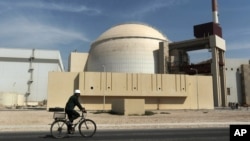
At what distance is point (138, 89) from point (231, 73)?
39921 mm

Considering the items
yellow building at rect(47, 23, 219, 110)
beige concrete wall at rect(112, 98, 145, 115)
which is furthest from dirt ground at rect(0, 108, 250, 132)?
yellow building at rect(47, 23, 219, 110)

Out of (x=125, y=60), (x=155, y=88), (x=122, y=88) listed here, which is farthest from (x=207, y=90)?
(x=125, y=60)

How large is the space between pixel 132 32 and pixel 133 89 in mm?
30181

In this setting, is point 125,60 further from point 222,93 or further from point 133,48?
point 222,93

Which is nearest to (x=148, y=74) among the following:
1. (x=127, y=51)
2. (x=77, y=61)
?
(x=127, y=51)

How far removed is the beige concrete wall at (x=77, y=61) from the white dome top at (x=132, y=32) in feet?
29.5

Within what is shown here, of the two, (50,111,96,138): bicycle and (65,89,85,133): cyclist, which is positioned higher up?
(65,89,85,133): cyclist

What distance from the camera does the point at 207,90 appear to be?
6356 centimetres

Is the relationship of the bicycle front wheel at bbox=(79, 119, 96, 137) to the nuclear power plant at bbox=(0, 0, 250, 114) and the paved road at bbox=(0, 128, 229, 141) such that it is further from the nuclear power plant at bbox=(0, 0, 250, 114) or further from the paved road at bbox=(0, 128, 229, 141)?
the nuclear power plant at bbox=(0, 0, 250, 114)

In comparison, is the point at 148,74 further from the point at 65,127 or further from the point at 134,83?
the point at 65,127

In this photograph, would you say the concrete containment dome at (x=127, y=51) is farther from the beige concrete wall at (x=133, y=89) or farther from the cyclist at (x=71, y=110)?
the cyclist at (x=71, y=110)

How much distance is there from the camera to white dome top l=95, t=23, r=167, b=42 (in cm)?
8475

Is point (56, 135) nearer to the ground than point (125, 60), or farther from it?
nearer to the ground

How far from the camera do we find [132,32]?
8494 centimetres
